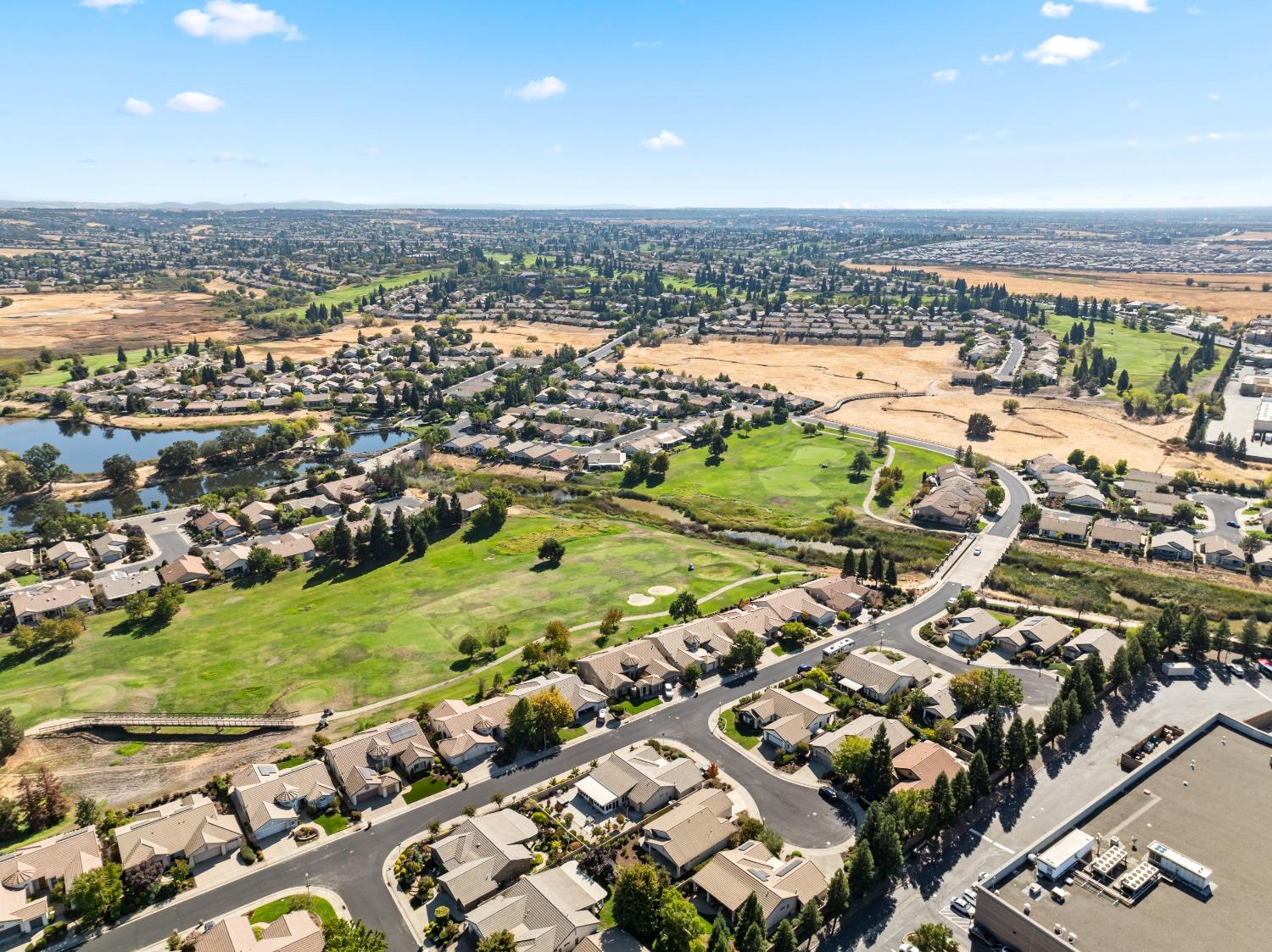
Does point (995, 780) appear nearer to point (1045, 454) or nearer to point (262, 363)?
point (1045, 454)

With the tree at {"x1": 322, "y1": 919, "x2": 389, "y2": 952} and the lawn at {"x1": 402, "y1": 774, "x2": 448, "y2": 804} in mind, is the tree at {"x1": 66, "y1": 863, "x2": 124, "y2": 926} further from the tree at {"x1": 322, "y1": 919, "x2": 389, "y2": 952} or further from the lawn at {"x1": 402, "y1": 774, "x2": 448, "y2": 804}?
the lawn at {"x1": 402, "y1": 774, "x2": 448, "y2": 804}

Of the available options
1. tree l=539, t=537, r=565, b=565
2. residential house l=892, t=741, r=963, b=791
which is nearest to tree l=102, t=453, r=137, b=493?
tree l=539, t=537, r=565, b=565

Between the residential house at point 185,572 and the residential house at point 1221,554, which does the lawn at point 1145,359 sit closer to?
the residential house at point 1221,554

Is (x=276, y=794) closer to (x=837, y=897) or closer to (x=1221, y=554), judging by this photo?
(x=837, y=897)

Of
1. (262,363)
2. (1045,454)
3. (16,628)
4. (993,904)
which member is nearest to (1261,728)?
(993,904)

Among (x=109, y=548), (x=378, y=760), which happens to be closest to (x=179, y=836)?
(x=378, y=760)

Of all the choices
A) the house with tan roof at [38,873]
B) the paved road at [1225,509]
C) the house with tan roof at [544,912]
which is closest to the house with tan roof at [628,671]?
the house with tan roof at [544,912]
